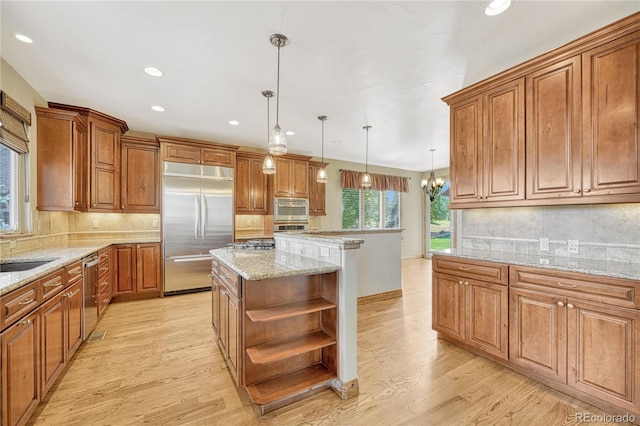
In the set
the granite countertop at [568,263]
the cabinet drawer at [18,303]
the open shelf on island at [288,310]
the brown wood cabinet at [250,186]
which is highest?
the brown wood cabinet at [250,186]

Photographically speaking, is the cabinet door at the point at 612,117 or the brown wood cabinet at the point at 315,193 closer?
the cabinet door at the point at 612,117

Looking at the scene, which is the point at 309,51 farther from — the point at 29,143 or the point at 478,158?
the point at 29,143

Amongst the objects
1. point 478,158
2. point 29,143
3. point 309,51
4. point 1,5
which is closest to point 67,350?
point 29,143

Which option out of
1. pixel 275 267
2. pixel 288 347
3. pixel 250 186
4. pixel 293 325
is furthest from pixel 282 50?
pixel 250 186

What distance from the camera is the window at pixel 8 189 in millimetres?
2740

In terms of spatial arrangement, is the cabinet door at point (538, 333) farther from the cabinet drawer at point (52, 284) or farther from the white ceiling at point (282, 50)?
the cabinet drawer at point (52, 284)

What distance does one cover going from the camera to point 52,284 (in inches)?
81.4

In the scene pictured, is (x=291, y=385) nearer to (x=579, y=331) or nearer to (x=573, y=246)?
(x=579, y=331)

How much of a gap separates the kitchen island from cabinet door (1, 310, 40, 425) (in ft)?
3.88

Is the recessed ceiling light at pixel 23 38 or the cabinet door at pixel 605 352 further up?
the recessed ceiling light at pixel 23 38

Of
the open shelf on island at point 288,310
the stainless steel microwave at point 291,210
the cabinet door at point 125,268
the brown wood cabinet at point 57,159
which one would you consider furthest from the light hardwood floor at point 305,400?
the stainless steel microwave at point 291,210

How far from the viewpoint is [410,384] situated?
7.14 feet

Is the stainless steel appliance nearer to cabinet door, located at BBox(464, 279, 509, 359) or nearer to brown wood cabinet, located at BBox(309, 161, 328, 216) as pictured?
cabinet door, located at BBox(464, 279, 509, 359)

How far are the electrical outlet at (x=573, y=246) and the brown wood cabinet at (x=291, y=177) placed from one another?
4381mm
